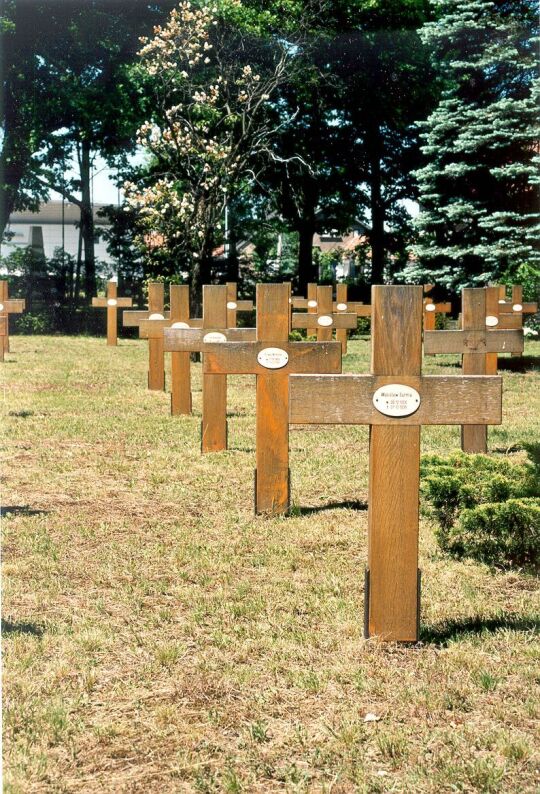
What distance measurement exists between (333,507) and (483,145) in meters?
14.7

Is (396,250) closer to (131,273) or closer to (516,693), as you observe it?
(131,273)

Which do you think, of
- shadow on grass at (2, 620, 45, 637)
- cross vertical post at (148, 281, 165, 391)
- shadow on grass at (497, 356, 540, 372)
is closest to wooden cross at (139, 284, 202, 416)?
cross vertical post at (148, 281, 165, 391)

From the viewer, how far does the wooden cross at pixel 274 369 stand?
6.64m

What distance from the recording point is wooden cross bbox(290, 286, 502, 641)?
4203mm

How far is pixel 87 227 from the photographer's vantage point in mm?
35219

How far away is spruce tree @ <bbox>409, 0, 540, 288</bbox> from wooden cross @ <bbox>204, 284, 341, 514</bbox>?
45.2 feet

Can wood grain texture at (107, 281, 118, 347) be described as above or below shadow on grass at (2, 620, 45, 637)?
above

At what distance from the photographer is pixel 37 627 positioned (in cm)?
445

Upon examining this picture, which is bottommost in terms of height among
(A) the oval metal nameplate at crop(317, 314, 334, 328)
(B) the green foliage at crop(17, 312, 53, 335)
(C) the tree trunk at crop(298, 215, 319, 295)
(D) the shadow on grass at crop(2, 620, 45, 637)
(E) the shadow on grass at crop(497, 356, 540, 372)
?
(E) the shadow on grass at crop(497, 356, 540, 372)

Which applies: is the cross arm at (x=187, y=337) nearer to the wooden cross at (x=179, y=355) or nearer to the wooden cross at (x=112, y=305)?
the wooden cross at (x=179, y=355)

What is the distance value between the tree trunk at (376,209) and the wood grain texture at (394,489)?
1252 inches

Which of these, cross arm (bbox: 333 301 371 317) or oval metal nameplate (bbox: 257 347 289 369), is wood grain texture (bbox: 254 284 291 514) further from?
cross arm (bbox: 333 301 371 317)

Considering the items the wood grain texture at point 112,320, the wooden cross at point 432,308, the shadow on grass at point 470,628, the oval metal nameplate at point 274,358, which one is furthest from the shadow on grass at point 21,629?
the wood grain texture at point 112,320

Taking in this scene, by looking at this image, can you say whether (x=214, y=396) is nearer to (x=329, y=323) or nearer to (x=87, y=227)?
(x=329, y=323)
